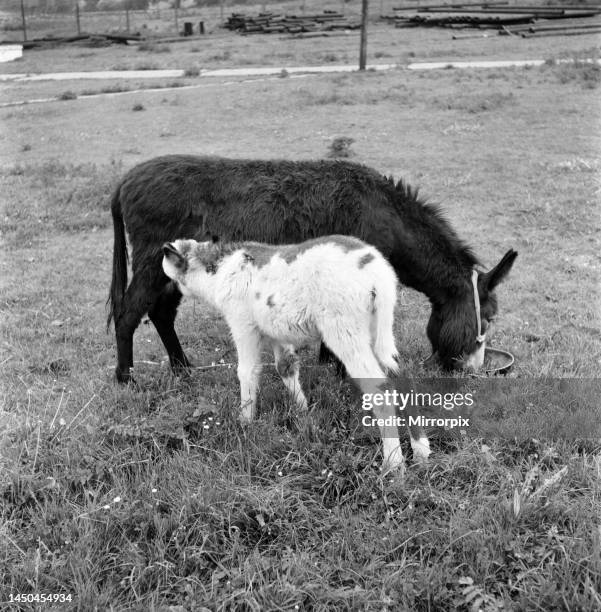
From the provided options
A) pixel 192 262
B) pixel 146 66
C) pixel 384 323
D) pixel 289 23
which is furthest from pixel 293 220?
pixel 289 23

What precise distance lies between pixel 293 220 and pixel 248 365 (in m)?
1.26

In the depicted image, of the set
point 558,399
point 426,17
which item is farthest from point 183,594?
point 426,17

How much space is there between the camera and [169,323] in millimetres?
5301

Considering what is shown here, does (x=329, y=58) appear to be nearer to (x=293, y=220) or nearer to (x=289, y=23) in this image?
(x=289, y=23)

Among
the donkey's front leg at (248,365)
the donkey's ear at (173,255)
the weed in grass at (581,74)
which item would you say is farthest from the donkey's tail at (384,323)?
the weed in grass at (581,74)

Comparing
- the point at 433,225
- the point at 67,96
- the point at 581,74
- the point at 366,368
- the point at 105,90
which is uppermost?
the point at 581,74

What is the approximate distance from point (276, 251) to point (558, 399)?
2.23m

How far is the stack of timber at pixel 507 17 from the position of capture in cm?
3219

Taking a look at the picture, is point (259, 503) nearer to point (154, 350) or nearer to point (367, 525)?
point (367, 525)

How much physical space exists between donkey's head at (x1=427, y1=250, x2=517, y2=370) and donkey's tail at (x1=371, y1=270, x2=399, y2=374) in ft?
3.65

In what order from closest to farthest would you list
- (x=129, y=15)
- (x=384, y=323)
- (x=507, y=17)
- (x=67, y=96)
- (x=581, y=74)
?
1. (x=384, y=323)
2. (x=581, y=74)
3. (x=67, y=96)
4. (x=507, y=17)
5. (x=129, y=15)

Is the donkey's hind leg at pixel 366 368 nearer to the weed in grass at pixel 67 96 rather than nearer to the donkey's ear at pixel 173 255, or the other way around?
the donkey's ear at pixel 173 255

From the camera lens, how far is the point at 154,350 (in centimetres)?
588

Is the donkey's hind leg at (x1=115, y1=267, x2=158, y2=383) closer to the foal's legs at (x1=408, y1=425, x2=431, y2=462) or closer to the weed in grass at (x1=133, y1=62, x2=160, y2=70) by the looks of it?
the foal's legs at (x1=408, y1=425, x2=431, y2=462)
